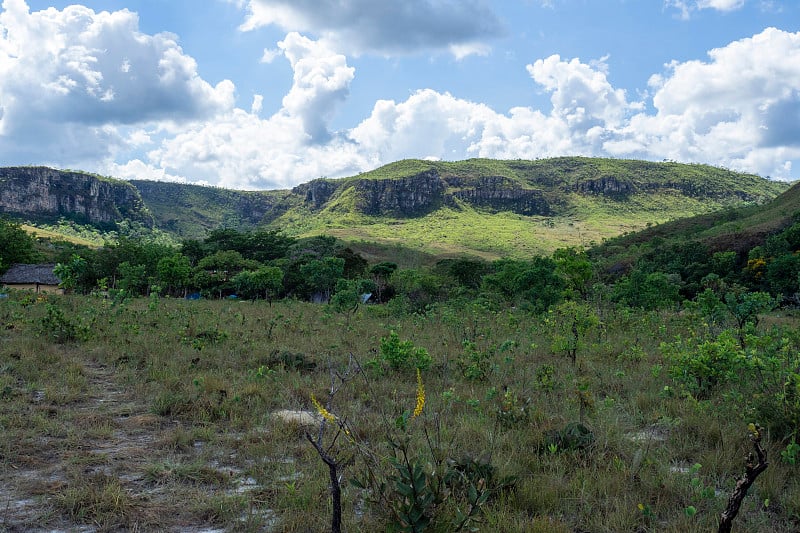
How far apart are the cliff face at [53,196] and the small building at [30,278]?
16100 centimetres

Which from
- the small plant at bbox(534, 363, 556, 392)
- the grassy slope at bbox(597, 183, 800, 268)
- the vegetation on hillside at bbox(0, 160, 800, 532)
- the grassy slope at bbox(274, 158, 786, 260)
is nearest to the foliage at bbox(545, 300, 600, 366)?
the vegetation on hillside at bbox(0, 160, 800, 532)

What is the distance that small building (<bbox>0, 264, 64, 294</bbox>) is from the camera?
45.2m

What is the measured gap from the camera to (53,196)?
18125cm

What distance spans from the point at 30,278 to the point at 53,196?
176 meters

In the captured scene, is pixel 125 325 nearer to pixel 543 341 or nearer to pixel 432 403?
pixel 432 403

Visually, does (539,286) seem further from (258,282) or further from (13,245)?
(13,245)

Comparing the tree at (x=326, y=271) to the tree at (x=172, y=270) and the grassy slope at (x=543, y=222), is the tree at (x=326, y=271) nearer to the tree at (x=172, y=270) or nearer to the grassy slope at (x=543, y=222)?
the tree at (x=172, y=270)

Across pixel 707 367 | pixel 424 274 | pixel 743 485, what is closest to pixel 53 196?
pixel 424 274

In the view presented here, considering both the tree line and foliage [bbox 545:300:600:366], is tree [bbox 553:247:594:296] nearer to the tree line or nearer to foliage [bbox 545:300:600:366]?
the tree line

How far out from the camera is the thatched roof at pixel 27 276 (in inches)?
1779

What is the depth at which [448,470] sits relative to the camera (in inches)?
133

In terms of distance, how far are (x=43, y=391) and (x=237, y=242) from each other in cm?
6141

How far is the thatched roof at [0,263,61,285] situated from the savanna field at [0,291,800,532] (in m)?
48.0

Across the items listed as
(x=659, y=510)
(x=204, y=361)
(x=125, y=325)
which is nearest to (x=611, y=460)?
(x=659, y=510)
